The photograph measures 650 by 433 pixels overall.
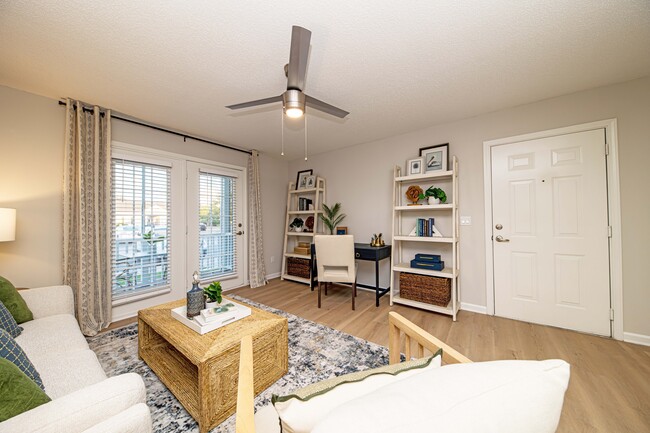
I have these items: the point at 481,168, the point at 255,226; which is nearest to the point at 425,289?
the point at 481,168

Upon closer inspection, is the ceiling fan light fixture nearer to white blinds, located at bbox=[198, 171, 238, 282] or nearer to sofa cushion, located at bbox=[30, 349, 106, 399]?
sofa cushion, located at bbox=[30, 349, 106, 399]

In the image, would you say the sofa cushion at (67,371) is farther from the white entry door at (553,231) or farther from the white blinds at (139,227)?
the white entry door at (553,231)

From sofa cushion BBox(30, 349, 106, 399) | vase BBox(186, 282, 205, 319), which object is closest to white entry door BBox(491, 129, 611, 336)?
vase BBox(186, 282, 205, 319)

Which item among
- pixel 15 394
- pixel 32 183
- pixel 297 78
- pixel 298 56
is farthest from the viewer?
pixel 32 183

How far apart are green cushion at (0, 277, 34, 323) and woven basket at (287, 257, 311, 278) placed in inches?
116

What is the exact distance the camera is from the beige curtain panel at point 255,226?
4.02 meters

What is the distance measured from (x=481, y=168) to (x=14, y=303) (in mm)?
4366

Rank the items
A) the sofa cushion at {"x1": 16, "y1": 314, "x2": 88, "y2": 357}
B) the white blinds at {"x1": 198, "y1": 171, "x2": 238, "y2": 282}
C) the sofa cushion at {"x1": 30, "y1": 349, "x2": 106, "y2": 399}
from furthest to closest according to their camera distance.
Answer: the white blinds at {"x1": 198, "y1": 171, "x2": 238, "y2": 282}, the sofa cushion at {"x1": 16, "y1": 314, "x2": 88, "y2": 357}, the sofa cushion at {"x1": 30, "y1": 349, "x2": 106, "y2": 399}

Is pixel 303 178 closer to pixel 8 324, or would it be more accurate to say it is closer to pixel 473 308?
pixel 473 308

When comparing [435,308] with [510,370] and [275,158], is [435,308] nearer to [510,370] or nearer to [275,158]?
[510,370]

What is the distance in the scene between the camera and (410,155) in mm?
3367

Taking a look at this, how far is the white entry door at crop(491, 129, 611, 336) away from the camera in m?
2.26

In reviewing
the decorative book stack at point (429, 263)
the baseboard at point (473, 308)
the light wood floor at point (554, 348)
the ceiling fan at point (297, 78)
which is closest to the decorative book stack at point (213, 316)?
the light wood floor at point (554, 348)

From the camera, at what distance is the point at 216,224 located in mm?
3701
